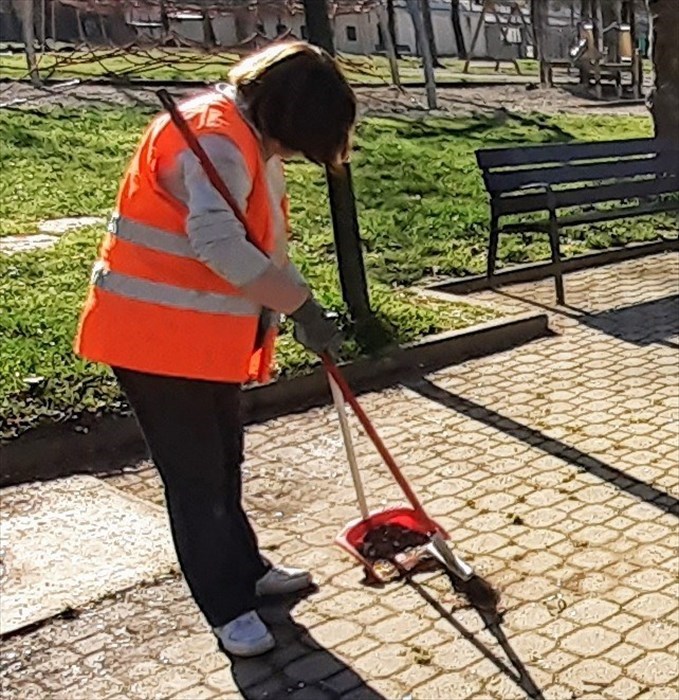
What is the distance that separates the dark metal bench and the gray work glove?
4.94 m

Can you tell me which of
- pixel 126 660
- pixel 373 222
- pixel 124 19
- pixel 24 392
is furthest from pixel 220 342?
pixel 124 19

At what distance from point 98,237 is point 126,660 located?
19.2 ft

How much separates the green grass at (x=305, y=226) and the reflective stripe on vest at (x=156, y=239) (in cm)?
231

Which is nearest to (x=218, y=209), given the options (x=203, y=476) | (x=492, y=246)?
(x=203, y=476)

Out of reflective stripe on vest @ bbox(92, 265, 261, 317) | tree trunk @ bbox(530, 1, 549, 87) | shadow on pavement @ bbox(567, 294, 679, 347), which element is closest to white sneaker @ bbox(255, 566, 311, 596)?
reflective stripe on vest @ bbox(92, 265, 261, 317)

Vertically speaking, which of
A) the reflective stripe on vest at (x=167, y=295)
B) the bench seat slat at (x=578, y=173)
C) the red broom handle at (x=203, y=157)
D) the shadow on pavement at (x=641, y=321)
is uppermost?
the red broom handle at (x=203, y=157)

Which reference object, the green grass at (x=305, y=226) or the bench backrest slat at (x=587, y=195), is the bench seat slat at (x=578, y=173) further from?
the green grass at (x=305, y=226)

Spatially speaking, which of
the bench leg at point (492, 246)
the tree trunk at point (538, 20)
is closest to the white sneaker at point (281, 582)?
the bench leg at point (492, 246)

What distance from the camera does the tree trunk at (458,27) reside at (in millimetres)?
38250

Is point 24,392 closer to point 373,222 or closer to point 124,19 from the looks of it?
point 373,222

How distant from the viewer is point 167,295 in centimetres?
354

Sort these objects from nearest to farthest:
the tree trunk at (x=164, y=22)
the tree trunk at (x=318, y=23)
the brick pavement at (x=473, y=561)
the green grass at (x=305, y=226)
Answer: the brick pavement at (x=473, y=561) → the green grass at (x=305, y=226) → the tree trunk at (x=318, y=23) → the tree trunk at (x=164, y=22)

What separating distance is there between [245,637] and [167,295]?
110cm

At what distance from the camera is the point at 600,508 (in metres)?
5.04
